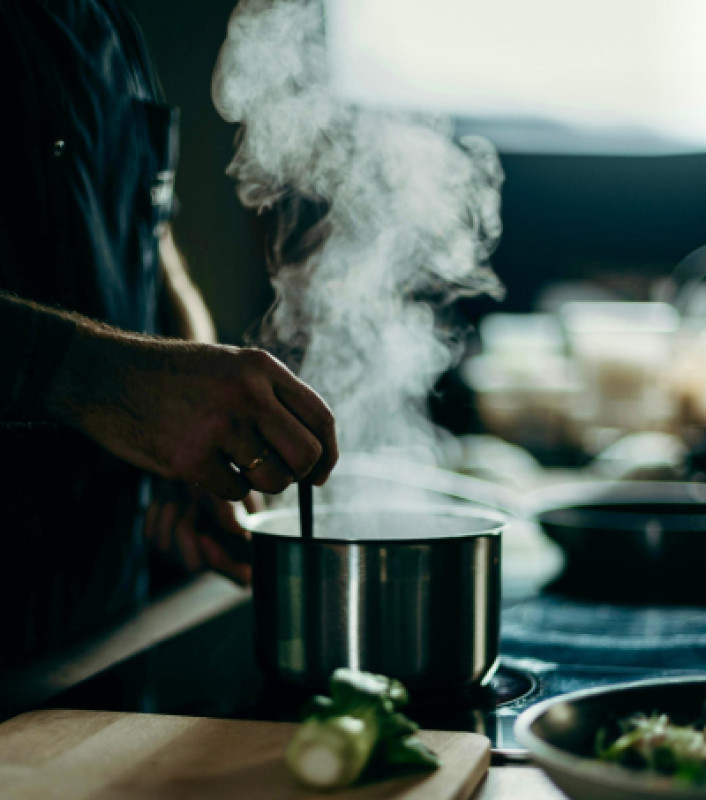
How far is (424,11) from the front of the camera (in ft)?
5.68

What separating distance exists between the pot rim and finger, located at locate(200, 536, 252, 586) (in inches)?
10.6

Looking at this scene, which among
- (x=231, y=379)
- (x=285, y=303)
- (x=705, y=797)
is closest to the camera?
(x=705, y=797)

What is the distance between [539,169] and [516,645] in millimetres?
3988

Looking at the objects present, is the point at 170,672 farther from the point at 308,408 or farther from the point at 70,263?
the point at 70,263

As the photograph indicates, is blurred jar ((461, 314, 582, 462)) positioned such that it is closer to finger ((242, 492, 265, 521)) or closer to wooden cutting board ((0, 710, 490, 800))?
finger ((242, 492, 265, 521))

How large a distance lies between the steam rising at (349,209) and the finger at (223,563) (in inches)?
13.7

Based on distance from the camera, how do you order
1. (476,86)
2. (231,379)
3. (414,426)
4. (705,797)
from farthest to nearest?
(476,86) → (414,426) → (231,379) → (705,797)

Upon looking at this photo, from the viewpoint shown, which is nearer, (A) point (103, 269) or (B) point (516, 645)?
(B) point (516, 645)

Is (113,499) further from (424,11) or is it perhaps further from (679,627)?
(424,11)

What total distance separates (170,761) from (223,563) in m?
0.56

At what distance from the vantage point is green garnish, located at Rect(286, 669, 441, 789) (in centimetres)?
61

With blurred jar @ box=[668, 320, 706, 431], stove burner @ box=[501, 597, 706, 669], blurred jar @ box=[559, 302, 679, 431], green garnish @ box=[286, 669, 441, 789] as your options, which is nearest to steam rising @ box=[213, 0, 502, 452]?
stove burner @ box=[501, 597, 706, 669]

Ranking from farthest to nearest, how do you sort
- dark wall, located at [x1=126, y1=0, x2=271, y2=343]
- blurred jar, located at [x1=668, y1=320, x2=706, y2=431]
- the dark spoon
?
blurred jar, located at [x1=668, y1=320, x2=706, y2=431], dark wall, located at [x1=126, y1=0, x2=271, y2=343], the dark spoon

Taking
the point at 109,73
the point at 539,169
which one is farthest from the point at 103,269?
the point at 539,169
